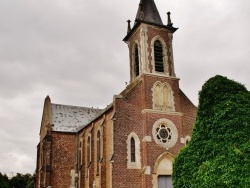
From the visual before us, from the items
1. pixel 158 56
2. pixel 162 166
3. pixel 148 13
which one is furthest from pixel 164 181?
pixel 148 13

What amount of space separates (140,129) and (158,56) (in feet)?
23.9

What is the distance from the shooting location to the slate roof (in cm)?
3797

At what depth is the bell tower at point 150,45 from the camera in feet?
98.8

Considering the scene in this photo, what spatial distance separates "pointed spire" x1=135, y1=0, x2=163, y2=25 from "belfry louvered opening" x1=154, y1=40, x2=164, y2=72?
7.18 feet

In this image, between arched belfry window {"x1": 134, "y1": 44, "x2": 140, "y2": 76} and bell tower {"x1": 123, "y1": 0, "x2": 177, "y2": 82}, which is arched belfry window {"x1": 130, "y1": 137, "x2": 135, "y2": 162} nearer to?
bell tower {"x1": 123, "y1": 0, "x2": 177, "y2": 82}

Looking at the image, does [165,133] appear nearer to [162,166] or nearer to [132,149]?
[162,166]

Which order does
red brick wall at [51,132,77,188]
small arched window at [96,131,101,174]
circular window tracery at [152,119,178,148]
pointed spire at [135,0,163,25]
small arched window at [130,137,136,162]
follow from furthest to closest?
red brick wall at [51,132,77,188] < pointed spire at [135,0,163,25] < small arched window at [96,131,101,174] < circular window tracery at [152,119,178,148] < small arched window at [130,137,136,162]

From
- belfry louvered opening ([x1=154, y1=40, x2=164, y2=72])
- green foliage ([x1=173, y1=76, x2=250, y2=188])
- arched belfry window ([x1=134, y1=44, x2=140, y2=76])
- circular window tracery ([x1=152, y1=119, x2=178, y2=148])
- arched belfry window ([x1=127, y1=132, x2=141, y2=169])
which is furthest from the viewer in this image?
arched belfry window ([x1=134, y1=44, x2=140, y2=76])

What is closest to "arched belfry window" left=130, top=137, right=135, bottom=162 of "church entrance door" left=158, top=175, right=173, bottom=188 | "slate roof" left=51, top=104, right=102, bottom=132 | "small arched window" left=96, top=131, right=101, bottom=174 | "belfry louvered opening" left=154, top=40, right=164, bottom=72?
"church entrance door" left=158, top=175, right=173, bottom=188

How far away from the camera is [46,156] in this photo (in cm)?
3525

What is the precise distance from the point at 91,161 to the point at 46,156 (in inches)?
235

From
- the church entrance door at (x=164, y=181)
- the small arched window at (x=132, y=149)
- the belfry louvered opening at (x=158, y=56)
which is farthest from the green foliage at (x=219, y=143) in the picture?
the belfry louvered opening at (x=158, y=56)

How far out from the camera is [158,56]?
31.0 meters

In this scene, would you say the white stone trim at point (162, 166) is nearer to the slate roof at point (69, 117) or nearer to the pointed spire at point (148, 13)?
the pointed spire at point (148, 13)
